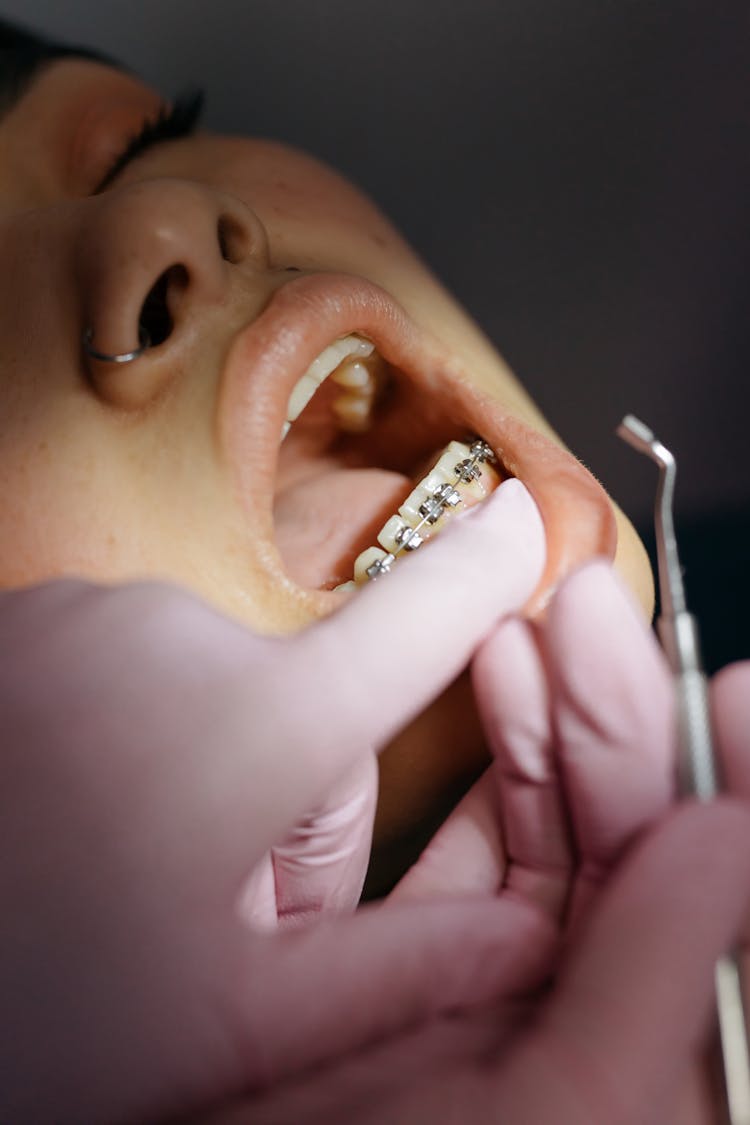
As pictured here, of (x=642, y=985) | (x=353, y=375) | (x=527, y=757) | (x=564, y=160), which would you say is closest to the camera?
(x=642, y=985)

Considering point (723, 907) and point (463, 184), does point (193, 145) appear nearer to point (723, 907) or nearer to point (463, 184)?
point (463, 184)

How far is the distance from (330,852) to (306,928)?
149 mm

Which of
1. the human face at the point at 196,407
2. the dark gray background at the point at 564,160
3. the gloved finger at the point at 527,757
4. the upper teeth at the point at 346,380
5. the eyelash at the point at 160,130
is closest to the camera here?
the gloved finger at the point at 527,757

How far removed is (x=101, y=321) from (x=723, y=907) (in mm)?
482

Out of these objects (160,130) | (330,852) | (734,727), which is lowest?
(330,852)

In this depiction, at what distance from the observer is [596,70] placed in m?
0.94

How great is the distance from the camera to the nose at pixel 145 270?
0.57 m

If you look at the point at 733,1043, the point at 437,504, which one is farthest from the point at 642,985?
the point at 437,504

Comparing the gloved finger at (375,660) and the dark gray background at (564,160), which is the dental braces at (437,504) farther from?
the dark gray background at (564,160)

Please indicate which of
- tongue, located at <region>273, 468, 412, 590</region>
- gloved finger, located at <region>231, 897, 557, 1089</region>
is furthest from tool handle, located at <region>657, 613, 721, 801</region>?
tongue, located at <region>273, 468, 412, 590</region>

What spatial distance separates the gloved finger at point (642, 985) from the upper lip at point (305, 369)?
22 cm

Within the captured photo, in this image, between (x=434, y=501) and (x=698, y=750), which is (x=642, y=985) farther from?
(x=434, y=501)

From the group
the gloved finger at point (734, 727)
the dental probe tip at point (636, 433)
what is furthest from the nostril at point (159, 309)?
the gloved finger at point (734, 727)

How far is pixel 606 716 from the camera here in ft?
1.41
